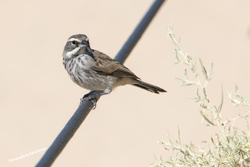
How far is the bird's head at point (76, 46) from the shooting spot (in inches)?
128

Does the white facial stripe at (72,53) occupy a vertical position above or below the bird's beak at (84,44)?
below

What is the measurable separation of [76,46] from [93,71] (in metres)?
0.36

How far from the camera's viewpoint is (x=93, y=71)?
3691 mm

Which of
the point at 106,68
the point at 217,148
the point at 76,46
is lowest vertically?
the point at 217,148

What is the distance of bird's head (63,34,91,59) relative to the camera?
3246mm

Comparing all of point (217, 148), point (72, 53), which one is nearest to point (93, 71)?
point (72, 53)

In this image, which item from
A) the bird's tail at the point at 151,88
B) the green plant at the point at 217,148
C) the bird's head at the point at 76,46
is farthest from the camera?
the bird's head at the point at 76,46

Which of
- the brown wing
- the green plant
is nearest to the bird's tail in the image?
the brown wing

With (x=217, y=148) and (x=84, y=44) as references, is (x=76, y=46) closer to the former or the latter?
(x=84, y=44)

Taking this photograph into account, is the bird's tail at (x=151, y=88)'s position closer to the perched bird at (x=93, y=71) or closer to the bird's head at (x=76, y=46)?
the perched bird at (x=93, y=71)

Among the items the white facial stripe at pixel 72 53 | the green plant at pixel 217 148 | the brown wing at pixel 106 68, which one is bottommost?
the green plant at pixel 217 148

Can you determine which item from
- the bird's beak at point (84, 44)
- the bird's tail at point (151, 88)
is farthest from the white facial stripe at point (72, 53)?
the bird's tail at point (151, 88)

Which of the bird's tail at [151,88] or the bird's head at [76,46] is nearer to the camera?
the bird's tail at [151,88]

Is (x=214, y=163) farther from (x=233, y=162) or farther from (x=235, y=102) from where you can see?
(x=235, y=102)
